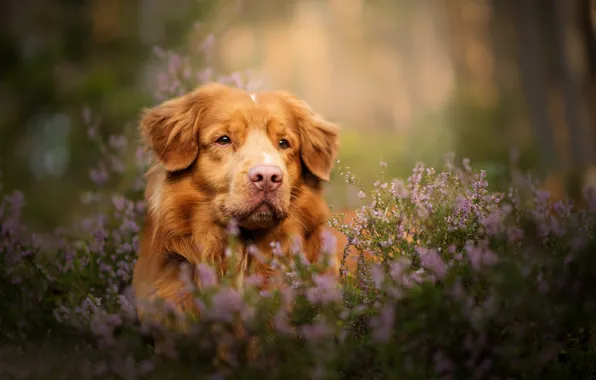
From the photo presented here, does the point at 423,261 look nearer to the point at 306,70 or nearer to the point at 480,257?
the point at 480,257

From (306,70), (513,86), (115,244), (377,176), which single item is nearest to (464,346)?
(377,176)

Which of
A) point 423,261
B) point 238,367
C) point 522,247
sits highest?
point 522,247

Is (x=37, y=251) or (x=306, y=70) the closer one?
(x=37, y=251)

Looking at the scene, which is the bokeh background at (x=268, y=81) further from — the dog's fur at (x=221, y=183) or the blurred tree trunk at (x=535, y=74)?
the dog's fur at (x=221, y=183)

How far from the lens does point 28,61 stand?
9.26 meters

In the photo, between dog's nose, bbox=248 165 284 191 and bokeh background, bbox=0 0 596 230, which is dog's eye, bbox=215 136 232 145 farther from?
bokeh background, bbox=0 0 596 230

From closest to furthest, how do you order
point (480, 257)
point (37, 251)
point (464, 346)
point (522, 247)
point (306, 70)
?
1. point (464, 346)
2. point (480, 257)
3. point (522, 247)
4. point (37, 251)
5. point (306, 70)

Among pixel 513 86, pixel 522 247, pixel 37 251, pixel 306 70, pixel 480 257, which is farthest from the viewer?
pixel 306 70

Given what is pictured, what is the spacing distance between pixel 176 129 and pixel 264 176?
760mm

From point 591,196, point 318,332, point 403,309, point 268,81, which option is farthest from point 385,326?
point 268,81

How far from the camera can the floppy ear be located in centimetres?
368

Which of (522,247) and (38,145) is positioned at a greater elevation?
(38,145)

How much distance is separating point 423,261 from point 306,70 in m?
17.7

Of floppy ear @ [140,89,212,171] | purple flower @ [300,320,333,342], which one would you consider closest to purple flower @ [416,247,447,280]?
purple flower @ [300,320,333,342]
